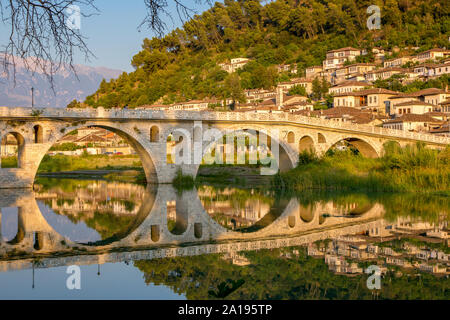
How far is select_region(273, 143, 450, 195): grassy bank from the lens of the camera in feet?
87.1

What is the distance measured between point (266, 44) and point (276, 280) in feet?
340

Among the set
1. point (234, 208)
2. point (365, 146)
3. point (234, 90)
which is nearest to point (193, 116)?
point (234, 208)

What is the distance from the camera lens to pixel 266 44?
11025cm

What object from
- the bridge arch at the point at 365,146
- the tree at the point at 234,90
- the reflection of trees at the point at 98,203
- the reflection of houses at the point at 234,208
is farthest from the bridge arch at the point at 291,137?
the tree at the point at 234,90

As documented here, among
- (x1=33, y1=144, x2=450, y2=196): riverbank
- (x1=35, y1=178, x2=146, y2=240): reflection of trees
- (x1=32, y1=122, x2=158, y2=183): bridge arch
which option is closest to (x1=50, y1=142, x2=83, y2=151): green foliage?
(x1=33, y1=144, x2=450, y2=196): riverbank

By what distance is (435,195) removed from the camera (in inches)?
1003

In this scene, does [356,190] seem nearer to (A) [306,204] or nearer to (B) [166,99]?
(A) [306,204]

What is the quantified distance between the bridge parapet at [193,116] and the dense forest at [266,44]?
41812 mm

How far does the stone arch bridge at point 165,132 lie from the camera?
3048 cm

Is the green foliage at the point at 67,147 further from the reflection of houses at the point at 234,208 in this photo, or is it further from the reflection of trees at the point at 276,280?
the reflection of trees at the point at 276,280

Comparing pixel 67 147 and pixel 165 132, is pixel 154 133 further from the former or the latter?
pixel 67 147

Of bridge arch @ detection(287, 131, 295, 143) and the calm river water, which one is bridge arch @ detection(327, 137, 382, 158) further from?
the calm river water

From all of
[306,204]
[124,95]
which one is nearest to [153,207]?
[306,204]

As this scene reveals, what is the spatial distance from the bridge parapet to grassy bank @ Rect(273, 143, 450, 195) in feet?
16.1
